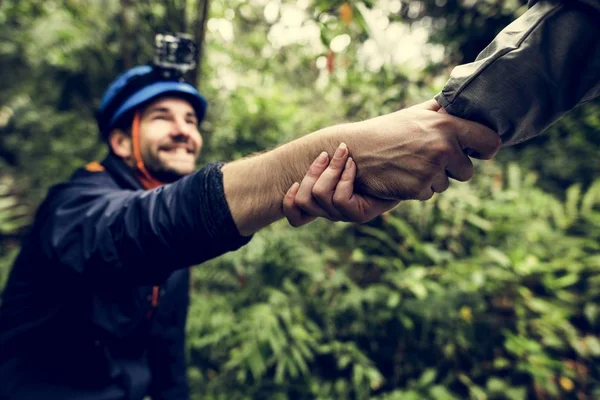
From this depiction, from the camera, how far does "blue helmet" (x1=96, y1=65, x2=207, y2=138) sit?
7.09ft

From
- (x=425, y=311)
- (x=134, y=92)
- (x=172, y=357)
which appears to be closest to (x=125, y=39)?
(x=134, y=92)

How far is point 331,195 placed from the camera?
1.08m

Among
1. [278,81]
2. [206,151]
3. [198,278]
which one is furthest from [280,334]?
[278,81]

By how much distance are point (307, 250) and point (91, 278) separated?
9.06ft

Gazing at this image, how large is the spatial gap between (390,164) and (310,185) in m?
0.25

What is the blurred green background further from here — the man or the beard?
the beard

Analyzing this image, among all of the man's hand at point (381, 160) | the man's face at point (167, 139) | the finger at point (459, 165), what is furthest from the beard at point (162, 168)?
the finger at point (459, 165)

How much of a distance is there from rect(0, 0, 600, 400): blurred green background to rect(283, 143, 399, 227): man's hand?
1.92 m

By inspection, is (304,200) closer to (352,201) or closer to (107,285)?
(352,201)

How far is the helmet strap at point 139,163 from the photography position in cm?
213

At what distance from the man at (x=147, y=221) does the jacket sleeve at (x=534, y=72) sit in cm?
7

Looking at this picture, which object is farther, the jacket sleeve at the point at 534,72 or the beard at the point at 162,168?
the beard at the point at 162,168

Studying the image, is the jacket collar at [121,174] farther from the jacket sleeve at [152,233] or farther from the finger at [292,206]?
the finger at [292,206]

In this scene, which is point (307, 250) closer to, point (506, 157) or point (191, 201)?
point (191, 201)
